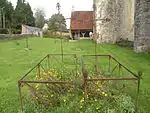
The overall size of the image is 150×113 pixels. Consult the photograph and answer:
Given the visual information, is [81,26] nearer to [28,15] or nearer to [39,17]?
[28,15]

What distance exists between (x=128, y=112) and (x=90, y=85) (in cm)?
99

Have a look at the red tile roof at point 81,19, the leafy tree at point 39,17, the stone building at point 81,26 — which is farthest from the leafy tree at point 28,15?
the stone building at point 81,26

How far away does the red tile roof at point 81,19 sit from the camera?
33094 millimetres

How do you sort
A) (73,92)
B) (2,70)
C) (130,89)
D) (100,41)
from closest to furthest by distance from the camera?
(73,92) < (130,89) < (2,70) < (100,41)

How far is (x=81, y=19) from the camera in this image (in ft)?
108

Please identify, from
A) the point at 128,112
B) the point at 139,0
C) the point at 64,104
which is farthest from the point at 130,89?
the point at 139,0

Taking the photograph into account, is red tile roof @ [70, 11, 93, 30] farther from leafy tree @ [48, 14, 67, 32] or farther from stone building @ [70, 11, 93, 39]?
leafy tree @ [48, 14, 67, 32]

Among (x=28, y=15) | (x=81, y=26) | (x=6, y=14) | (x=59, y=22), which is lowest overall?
(x=59, y=22)

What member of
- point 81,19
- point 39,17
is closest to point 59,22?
point 81,19

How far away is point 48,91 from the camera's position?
5918mm

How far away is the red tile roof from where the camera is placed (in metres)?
33.1

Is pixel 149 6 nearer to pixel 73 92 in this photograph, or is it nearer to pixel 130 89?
pixel 130 89

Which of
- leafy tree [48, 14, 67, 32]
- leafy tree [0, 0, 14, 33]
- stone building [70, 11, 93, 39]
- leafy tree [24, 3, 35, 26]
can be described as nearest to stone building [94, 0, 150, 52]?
leafy tree [48, 14, 67, 32]

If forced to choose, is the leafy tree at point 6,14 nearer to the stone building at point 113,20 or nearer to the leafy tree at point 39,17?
the leafy tree at point 39,17
